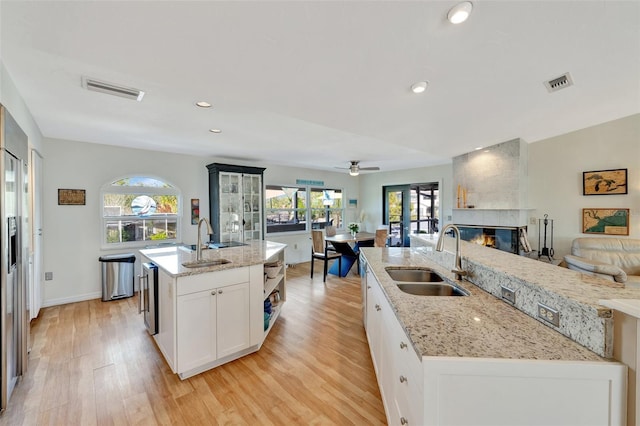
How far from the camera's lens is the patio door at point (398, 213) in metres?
7.34

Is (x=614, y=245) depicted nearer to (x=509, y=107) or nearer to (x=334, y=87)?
(x=509, y=107)

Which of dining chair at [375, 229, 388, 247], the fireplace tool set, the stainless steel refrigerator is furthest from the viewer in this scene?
dining chair at [375, 229, 388, 247]

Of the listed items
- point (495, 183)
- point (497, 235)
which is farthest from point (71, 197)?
point (497, 235)

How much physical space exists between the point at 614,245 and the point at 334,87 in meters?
5.04

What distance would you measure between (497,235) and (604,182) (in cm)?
183

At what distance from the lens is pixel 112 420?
1763mm

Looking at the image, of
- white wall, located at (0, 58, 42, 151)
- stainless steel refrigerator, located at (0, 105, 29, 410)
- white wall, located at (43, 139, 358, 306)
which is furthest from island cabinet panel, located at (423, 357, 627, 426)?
white wall, located at (43, 139, 358, 306)

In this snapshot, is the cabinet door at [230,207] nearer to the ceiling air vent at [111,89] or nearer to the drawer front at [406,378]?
the ceiling air vent at [111,89]

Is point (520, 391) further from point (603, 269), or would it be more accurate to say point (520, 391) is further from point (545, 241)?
point (545, 241)

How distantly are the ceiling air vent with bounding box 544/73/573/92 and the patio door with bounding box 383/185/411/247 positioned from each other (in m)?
4.85

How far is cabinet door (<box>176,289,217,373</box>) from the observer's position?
83.8 inches

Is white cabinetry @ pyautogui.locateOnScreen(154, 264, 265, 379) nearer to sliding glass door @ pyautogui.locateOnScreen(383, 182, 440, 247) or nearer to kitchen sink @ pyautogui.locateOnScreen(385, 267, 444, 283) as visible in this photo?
kitchen sink @ pyautogui.locateOnScreen(385, 267, 444, 283)

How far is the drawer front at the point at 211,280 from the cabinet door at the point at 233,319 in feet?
0.17

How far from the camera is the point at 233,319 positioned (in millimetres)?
2389
